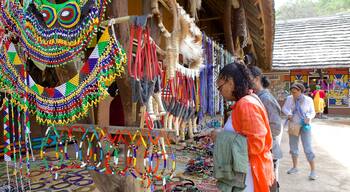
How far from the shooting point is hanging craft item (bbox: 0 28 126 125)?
5.61 feet

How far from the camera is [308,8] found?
3816 centimetres

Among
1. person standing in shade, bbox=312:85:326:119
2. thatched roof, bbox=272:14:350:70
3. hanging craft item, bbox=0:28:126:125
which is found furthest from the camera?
thatched roof, bbox=272:14:350:70

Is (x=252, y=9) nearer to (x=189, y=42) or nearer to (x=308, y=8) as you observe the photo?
(x=189, y=42)

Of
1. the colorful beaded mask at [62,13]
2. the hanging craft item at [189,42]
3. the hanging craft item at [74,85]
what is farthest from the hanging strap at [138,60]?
the hanging craft item at [189,42]

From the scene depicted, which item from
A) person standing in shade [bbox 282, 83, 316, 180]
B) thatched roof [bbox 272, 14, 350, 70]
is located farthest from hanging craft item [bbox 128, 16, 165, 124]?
thatched roof [bbox 272, 14, 350, 70]

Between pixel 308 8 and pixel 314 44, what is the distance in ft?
86.2

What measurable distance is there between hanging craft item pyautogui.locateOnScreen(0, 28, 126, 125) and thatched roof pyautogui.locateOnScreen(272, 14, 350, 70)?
14488mm

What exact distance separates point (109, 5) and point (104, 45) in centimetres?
44

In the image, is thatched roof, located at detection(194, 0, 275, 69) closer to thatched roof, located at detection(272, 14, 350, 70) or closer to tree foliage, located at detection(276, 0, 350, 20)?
thatched roof, located at detection(272, 14, 350, 70)

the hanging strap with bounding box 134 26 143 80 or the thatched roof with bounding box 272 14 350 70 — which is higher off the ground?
the thatched roof with bounding box 272 14 350 70

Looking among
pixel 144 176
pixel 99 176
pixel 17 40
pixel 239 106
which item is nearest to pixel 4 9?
pixel 17 40

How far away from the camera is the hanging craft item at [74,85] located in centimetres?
171

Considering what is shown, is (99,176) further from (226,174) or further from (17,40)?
(17,40)

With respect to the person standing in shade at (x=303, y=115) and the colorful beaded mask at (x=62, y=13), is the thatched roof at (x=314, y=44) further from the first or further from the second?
the colorful beaded mask at (x=62, y=13)
